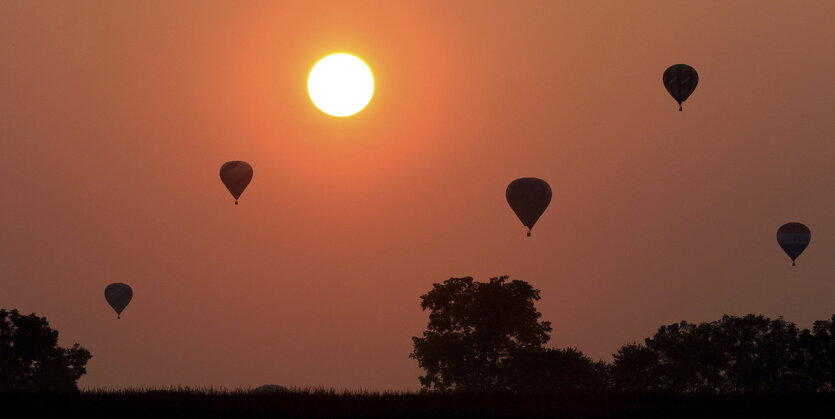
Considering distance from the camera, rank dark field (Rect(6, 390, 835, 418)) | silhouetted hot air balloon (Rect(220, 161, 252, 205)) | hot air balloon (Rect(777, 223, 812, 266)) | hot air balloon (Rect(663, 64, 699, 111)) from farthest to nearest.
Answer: hot air balloon (Rect(777, 223, 812, 266)) < silhouetted hot air balloon (Rect(220, 161, 252, 205)) < hot air balloon (Rect(663, 64, 699, 111)) < dark field (Rect(6, 390, 835, 418))

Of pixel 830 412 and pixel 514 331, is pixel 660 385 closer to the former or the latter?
pixel 514 331

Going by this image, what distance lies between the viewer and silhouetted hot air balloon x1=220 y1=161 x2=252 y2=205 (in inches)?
3501

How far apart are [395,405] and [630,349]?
56.8 meters

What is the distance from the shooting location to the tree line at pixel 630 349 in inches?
3233

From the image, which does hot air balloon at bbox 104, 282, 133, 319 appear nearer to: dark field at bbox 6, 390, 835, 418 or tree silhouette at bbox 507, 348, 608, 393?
tree silhouette at bbox 507, 348, 608, 393

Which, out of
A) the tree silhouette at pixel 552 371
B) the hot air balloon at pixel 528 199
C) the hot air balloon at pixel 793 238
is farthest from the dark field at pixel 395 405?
the hot air balloon at pixel 793 238

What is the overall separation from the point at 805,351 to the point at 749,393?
179 ft

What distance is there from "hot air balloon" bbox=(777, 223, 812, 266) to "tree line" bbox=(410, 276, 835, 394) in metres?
7.25

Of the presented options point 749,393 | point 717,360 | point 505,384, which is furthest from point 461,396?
point 717,360

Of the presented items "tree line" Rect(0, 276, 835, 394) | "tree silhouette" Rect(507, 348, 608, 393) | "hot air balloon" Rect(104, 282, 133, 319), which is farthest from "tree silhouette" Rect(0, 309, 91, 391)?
"tree silhouette" Rect(507, 348, 608, 393)

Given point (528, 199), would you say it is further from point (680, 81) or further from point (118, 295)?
point (118, 295)

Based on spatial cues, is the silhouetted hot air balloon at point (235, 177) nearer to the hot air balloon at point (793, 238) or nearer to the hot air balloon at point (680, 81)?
the hot air balloon at point (680, 81)

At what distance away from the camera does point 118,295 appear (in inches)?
3942

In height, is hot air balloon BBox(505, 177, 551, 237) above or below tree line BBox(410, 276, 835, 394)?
above
